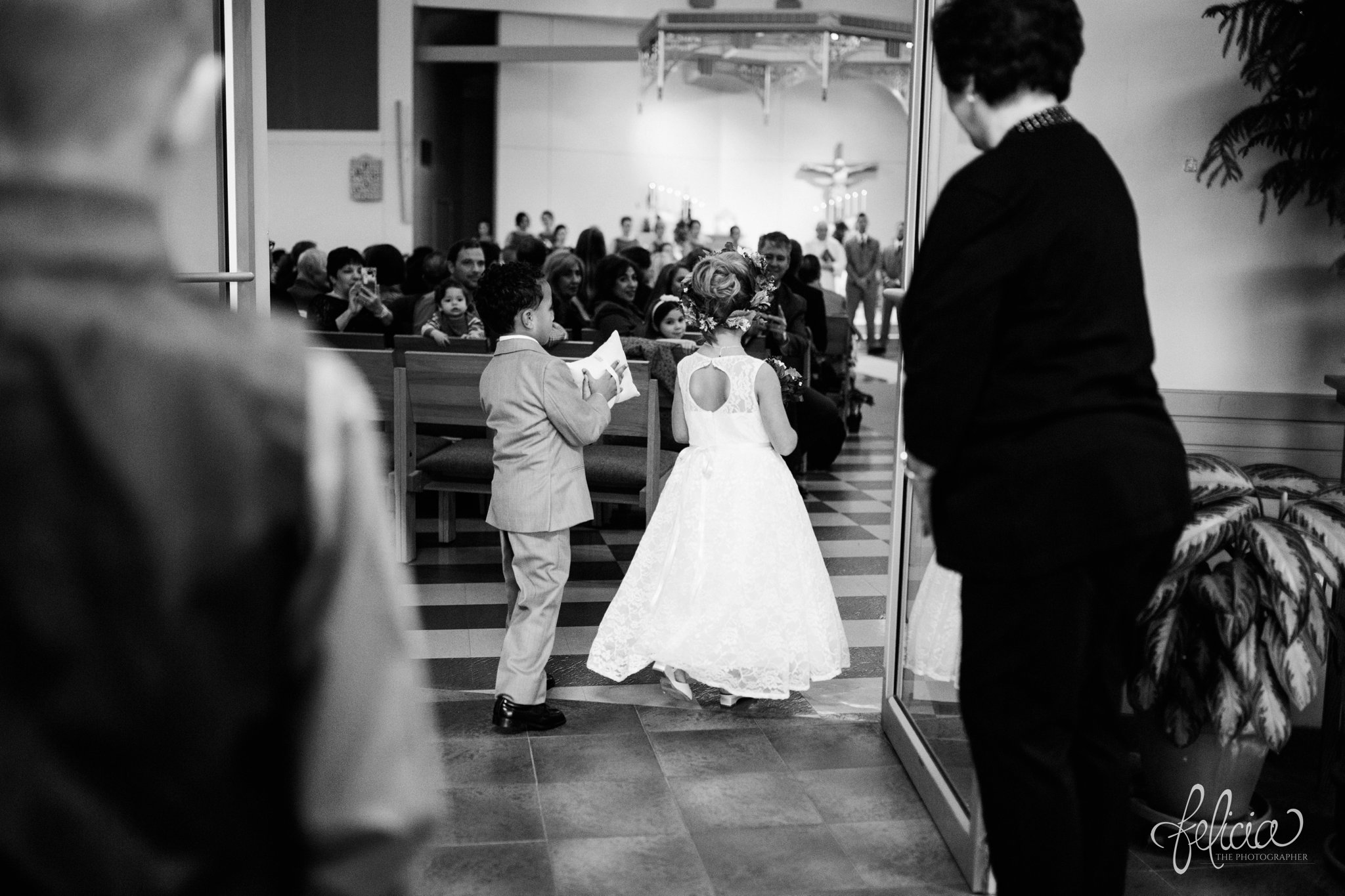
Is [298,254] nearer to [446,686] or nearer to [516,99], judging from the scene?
[446,686]

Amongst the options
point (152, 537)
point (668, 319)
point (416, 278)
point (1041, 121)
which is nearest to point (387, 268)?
point (416, 278)

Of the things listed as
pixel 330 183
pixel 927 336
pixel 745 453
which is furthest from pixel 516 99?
pixel 927 336

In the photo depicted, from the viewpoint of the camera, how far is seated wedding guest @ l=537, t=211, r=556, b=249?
56.4 ft

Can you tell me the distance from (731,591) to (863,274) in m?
13.2

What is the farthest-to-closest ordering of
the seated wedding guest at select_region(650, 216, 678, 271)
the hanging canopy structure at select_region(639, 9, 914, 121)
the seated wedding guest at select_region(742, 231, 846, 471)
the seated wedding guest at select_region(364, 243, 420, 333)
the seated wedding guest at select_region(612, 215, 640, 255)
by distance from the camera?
1. the seated wedding guest at select_region(612, 215, 640, 255)
2. the seated wedding guest at select_region(650, 216, 678, 271)
3. the hanging canopy structure at select_region(639, 9, 914, 121)
4. the seated wedding guest at select_region(364, 243, 420, 333)
5. the seated wedding guest at select_region(742, 231, 846, 471)

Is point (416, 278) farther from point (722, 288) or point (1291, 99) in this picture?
point (1291, 99)

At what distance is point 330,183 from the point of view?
58.1ft

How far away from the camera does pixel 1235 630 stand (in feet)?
9.25

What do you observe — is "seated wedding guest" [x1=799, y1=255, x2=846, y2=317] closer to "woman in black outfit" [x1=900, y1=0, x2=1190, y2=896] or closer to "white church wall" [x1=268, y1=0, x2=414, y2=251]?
"woman in black outfit" [x1=900, y1=0, x2=1190, y2=896]

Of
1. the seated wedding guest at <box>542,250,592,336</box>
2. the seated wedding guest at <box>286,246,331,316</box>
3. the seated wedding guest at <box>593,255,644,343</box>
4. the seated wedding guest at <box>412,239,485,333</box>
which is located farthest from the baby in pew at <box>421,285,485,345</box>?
the seated wedding guest at <box>286,246,331,316</box>

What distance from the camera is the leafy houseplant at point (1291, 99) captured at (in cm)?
316

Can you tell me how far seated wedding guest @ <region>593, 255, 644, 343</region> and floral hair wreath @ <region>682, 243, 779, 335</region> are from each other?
2.95m

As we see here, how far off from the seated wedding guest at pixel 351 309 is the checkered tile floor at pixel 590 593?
3.58 ft

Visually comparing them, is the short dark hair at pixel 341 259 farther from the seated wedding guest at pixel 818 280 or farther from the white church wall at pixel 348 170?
the white church wall at pixel 348 170
